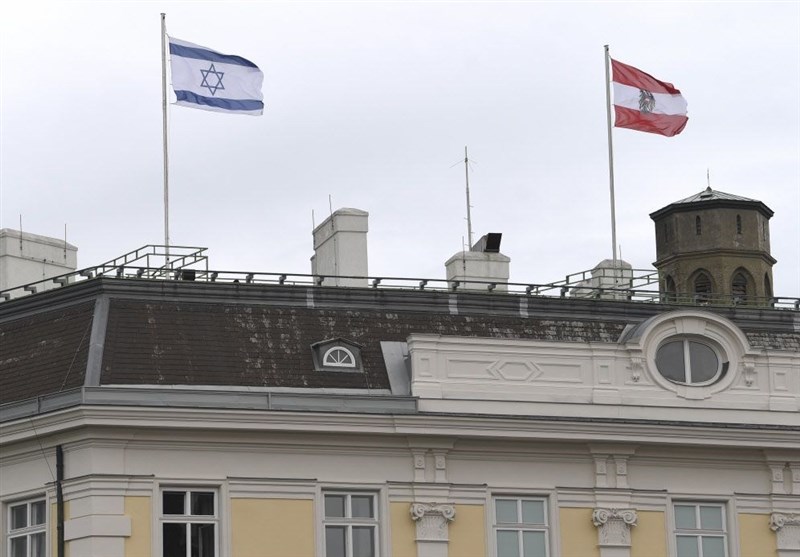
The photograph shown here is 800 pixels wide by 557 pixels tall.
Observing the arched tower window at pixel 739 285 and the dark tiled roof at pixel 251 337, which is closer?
the dark tiled roof at pixel 251 337

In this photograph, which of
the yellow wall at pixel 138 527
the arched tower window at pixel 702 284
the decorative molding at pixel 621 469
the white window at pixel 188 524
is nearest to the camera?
the yellow wall at pixel 138 527

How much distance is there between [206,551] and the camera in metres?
46.6

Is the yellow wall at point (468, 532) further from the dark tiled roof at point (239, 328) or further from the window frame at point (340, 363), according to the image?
the window frame at point (340, 363)

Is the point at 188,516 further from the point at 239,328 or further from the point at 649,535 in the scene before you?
the point at 649,535

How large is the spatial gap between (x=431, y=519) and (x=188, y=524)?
17.8 feet

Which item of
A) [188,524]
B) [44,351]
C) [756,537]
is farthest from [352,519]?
[756,537]

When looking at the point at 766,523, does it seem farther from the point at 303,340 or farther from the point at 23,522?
the point at 23,522

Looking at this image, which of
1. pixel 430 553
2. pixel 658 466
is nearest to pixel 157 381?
pixel 430 553

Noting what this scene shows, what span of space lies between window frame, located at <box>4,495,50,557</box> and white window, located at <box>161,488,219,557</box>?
8.48 feet

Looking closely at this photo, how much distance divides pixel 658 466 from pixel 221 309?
10.6 metres

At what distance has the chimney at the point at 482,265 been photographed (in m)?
56.5

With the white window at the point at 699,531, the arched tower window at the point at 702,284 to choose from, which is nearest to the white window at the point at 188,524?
the white window at the point at 699,531

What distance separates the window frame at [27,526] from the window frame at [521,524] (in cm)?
983

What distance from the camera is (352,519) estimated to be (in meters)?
47.7
